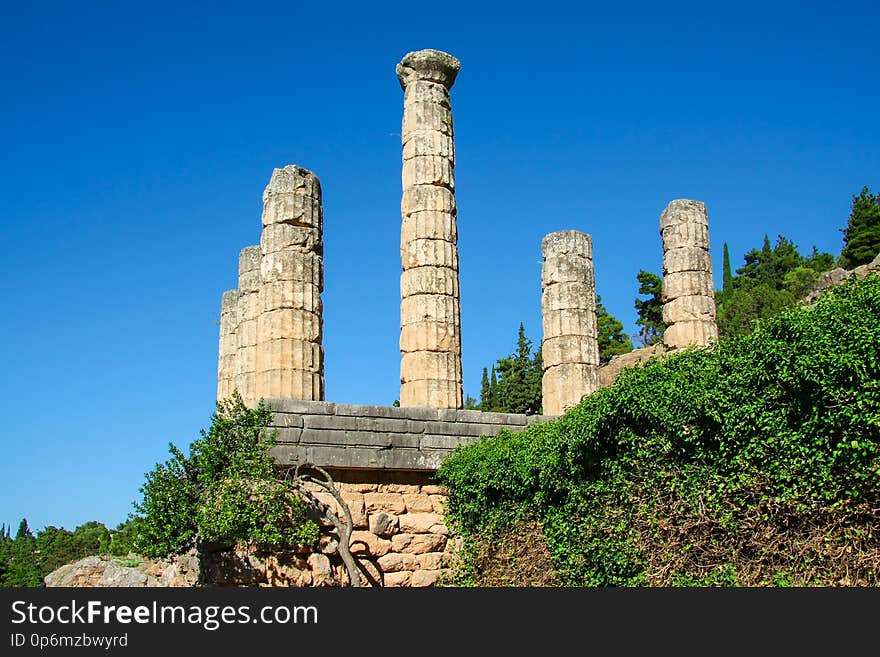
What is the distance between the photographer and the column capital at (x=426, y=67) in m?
16.1

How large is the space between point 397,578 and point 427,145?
282 inches

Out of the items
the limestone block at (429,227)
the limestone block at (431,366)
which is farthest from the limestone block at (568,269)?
the limestone block at (431,366)

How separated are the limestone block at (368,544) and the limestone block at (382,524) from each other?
71mm

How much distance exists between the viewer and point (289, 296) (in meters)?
14.2

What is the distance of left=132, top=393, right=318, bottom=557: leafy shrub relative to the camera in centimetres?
1085

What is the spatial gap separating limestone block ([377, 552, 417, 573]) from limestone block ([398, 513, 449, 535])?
0.32 metres

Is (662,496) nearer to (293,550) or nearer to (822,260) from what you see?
(293,550)

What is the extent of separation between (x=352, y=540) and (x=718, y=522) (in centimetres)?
506

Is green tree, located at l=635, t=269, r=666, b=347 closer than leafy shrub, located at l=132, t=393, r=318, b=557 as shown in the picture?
No

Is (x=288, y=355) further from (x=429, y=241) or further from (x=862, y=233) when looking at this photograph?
(x=862, y=233)

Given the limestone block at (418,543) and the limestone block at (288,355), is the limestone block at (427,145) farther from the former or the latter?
the limestone block at (418,543)

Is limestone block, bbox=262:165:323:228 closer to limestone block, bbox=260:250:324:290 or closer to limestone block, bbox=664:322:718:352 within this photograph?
limestone block, bbox=260:250:324:290

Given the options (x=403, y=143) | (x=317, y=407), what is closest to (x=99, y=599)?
(x=317, y=407)

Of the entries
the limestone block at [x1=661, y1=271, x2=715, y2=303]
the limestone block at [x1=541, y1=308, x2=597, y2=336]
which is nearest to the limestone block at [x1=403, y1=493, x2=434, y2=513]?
the limestone block at [x1=541, y1=308, x2=597, y2=336]
